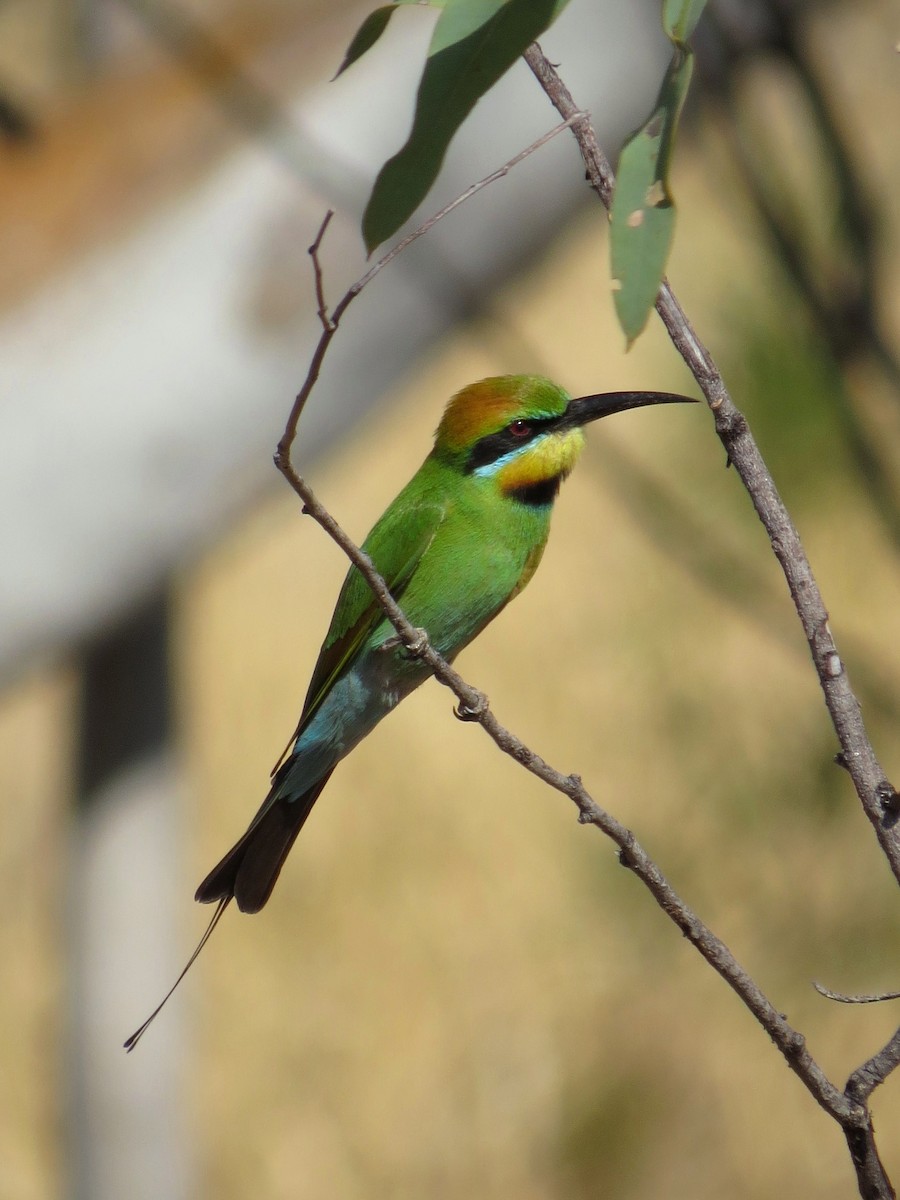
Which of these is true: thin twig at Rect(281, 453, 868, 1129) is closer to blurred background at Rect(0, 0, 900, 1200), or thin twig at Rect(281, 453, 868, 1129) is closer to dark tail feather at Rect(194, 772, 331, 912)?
dark tail feather at Rect(194, 772, 331, 912)

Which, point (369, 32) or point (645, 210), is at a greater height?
point (369, 32)

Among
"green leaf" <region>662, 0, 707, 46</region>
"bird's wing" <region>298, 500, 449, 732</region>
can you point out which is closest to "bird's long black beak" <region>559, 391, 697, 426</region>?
"bird's wing" <region>298, 500, 449, 732</region>

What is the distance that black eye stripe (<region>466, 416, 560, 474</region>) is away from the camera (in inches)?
61.1

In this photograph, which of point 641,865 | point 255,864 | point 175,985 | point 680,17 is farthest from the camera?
point 255,864

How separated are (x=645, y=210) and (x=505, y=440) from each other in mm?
793

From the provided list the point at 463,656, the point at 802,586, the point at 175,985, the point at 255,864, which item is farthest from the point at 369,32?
the point at 463,656

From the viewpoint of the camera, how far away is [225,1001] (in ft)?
9.97

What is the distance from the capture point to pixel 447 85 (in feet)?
2.78

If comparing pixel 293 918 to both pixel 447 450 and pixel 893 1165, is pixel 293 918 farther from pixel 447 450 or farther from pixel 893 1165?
pixel 447 450

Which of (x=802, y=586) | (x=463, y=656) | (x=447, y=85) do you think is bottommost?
(x=463, y=656)

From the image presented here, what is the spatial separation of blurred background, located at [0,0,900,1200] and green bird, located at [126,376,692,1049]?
0.19m

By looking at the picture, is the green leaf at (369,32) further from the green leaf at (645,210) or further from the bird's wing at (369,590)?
the bird's wing at (369,590)

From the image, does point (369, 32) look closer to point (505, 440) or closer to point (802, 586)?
point (802, 586)

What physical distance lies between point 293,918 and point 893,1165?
127cm
